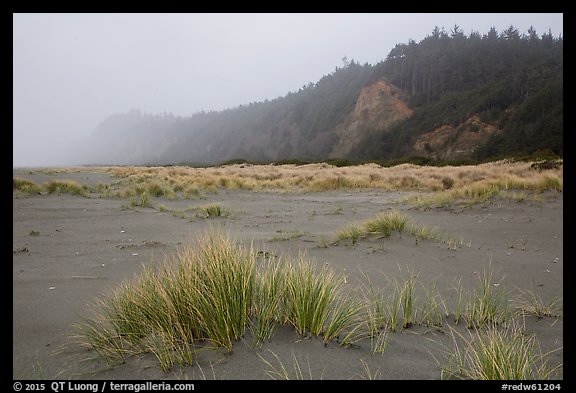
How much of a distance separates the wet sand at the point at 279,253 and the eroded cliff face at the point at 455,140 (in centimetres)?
4734

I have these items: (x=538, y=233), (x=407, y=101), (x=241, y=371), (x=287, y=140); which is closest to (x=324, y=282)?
(x=241, y=371)

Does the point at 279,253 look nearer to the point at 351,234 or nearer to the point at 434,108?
the point at 351,234

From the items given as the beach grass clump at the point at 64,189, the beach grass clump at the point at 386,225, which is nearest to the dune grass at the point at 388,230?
the beach grass clump at the point at 386,225

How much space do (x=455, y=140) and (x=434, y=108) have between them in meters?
12.3

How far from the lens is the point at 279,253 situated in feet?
17.7

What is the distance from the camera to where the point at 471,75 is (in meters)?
75.4

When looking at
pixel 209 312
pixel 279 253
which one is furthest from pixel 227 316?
pixel 279 253

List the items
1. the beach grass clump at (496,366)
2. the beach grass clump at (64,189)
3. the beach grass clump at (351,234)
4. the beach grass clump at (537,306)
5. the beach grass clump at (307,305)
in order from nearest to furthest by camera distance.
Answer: the beach grass clump at (496,366) < the beach grass clump at (307,305) < the beach grass clump at (537,306) < the beach grass clump at (351,234) < the beach grass clump at (64,189)

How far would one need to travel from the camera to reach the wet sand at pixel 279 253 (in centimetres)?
214

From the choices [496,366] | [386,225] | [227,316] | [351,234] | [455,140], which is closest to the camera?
[496,366]

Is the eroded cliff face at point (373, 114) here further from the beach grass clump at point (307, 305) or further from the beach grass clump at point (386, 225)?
the beach grass clump at point (307, 305)

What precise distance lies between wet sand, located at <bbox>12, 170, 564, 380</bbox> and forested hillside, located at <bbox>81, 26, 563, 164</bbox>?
41.6 m
